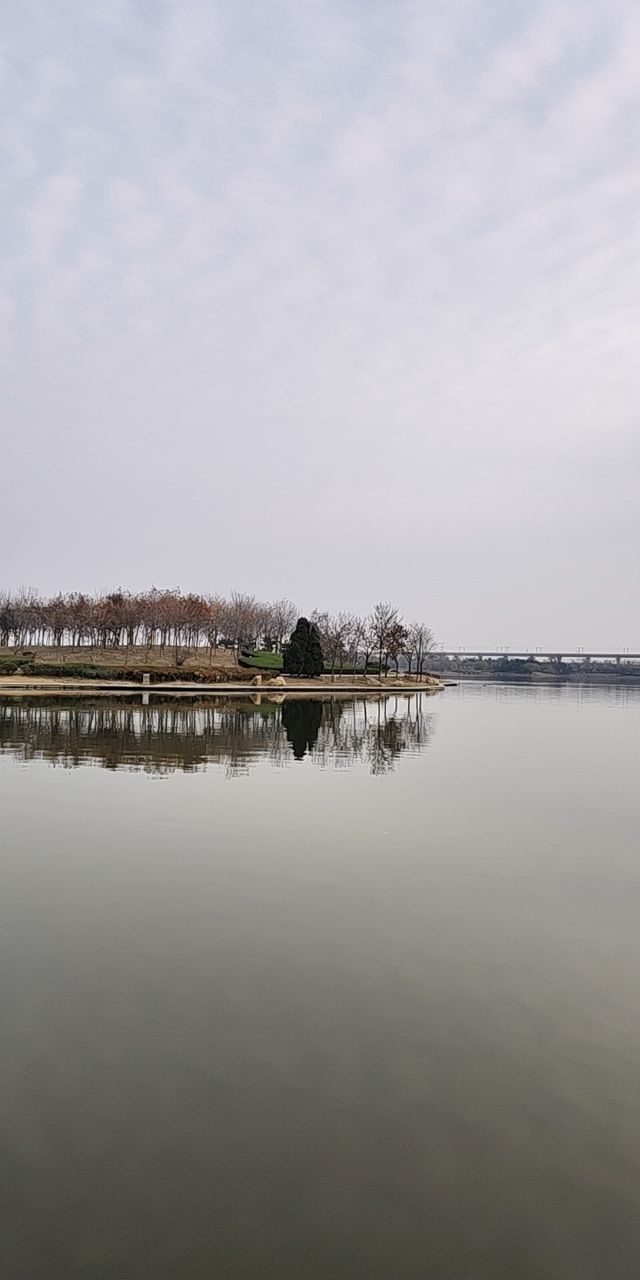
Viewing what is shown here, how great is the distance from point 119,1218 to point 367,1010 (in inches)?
82.5

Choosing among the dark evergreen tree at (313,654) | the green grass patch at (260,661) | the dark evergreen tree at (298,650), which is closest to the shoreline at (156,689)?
the dark evergreen tree at (298,650)

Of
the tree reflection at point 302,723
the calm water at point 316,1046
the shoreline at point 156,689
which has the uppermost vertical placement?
the shoreline at point 156,689

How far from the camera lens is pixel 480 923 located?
6414 mm

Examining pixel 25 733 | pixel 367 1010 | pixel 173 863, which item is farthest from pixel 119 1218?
pixel 25 733

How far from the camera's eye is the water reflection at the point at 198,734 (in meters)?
15.9

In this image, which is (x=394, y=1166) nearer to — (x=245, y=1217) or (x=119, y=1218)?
(x=245, y=1217)

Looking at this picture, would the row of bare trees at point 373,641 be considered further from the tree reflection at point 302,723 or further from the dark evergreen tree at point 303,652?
the tree reflection at point 302,723

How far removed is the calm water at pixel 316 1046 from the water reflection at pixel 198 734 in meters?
5.61

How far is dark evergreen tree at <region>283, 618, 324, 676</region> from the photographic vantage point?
194ft

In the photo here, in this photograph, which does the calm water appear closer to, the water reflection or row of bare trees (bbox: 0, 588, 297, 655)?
the water reflection

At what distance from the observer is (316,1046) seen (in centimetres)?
432

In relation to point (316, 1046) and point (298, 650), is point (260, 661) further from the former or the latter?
point (316, 1046)

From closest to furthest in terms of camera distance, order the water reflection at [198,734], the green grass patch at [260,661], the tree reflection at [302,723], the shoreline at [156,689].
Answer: the water reflection at [198,734] < the tree reflection at [302,723] < the shoreline at [156,689] < the green grass patch at [260,661]

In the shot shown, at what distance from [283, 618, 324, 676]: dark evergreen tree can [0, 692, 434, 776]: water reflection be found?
80.0ft
